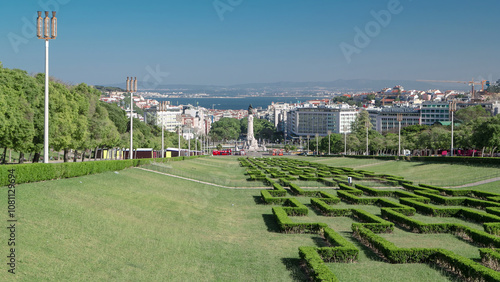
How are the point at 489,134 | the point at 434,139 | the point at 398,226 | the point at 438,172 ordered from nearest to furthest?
the point at 398,226, the point at 438,172, the point at 489,134, the point at 434,139

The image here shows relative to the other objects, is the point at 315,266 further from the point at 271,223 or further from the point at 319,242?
the point at 271,223

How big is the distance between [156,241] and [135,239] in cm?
69

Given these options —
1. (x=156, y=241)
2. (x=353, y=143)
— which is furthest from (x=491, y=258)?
(x=353, y=143)

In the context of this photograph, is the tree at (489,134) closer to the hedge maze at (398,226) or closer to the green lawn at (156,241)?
the hedge maze at (398,226)

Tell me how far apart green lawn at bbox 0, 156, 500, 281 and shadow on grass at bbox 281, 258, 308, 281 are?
30 mm

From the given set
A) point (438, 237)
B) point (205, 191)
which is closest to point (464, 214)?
point (438, 237)

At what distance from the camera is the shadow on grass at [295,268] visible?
44.3 ft

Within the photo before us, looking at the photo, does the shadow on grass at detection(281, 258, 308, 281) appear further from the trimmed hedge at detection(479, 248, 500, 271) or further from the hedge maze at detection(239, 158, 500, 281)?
the trimmed hedge at detection(479, 248, 500, 271)

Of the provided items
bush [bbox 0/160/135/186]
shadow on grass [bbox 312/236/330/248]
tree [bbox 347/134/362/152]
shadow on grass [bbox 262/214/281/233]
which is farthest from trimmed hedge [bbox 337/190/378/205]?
tree [bbox 347/134/362/152]

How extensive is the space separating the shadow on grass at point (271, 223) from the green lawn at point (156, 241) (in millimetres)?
46

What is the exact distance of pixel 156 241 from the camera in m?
15.9

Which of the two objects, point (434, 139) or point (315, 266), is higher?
point (434, 139)

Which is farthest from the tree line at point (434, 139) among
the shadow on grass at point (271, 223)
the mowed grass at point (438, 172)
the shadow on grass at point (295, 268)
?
the shadow on grass at point (295, 268)

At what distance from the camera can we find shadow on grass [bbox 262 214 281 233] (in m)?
20.2
